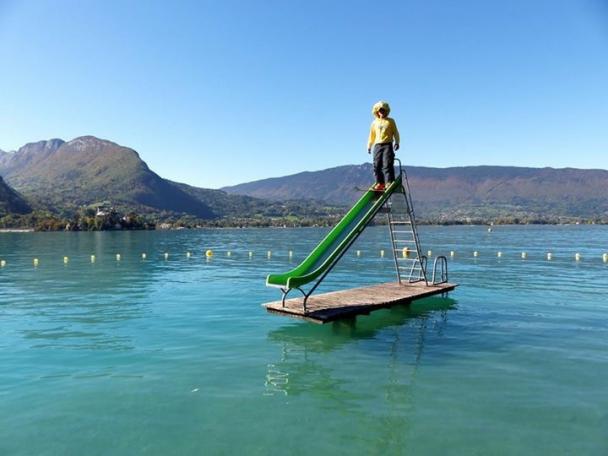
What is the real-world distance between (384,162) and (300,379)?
10.1 meters

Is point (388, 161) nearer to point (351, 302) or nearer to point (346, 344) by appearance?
point (351, 302)

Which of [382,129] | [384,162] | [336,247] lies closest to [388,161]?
[384,162]

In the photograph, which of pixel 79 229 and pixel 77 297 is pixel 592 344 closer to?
pixel 77 297

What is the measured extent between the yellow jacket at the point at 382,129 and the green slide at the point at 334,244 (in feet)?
6.03

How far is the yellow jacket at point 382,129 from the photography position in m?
18.4

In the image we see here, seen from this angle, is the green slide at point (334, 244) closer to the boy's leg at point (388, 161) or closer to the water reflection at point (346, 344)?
the boy's leg at point (388, 161)

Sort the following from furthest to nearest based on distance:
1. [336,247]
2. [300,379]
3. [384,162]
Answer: [384,162] < [336,247] < [300,379]

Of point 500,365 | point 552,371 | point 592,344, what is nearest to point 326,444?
point 500,365

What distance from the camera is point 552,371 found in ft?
42.0

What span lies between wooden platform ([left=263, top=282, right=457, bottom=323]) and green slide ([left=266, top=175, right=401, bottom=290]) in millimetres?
998

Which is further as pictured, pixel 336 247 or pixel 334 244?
pixel 334 244

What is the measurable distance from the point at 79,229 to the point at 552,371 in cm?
18722

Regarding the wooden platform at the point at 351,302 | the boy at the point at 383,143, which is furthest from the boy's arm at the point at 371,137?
the wooden platform at the point at 351,302

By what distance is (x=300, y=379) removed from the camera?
12133mm
